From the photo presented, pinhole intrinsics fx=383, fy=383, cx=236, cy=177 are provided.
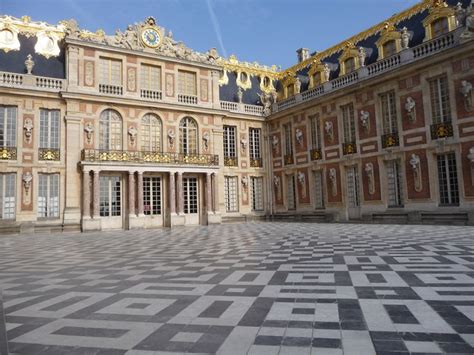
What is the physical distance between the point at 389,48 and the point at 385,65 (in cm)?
141

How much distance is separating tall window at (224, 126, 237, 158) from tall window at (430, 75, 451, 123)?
13.6m

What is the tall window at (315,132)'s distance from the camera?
81.9ft

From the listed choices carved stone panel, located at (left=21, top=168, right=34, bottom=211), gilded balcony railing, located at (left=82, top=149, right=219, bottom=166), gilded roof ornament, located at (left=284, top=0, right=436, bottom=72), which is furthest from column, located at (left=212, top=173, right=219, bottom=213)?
gilded roof ornament, located at (left=284, top=0, right=436, bottom=72)

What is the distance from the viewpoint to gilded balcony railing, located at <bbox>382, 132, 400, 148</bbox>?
20078 millimetres

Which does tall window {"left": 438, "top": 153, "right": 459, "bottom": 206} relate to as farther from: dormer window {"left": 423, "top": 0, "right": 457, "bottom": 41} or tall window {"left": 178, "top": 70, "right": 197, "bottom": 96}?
tall window {"left": 178, "top": 70, "right": 197, "bottom": 96}

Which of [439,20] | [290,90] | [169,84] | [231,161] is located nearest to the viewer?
[439,20]

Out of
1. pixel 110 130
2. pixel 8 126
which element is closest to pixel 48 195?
pixel 8 126

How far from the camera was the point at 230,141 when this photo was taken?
28.1m

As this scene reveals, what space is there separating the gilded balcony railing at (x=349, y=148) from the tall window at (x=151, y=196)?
38.2 ft

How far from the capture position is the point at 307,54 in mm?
32031

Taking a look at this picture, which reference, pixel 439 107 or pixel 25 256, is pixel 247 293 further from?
pixel 439 107

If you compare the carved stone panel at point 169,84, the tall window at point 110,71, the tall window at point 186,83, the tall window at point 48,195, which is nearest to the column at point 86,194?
the tall window at point 48,195

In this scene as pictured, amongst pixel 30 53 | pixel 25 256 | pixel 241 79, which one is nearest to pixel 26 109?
pixel 30 53

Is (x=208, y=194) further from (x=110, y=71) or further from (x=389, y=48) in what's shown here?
(x=389, y=48)
